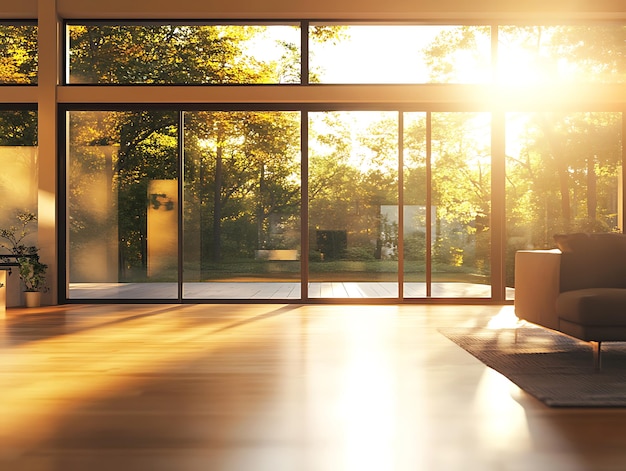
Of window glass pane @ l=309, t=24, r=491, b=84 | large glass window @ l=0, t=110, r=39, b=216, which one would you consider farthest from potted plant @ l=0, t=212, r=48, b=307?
window glass pane @ l=309, t=24, r=491, b=84

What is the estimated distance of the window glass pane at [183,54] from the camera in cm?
736

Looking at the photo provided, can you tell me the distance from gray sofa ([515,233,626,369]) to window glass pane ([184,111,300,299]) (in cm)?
343

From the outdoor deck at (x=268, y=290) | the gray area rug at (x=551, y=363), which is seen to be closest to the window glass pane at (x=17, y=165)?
the outdoor deck at (x=268, y=290)

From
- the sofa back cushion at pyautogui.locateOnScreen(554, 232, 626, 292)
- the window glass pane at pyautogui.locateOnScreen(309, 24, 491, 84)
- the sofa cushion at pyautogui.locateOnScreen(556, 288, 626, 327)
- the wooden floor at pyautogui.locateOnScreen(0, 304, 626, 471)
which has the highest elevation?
the window glass pane at pyautogui.locateOnScreen(309, 24, 491, 84)

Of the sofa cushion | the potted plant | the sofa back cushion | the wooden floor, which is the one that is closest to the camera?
the wooden floor

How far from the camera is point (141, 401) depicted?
2.99m

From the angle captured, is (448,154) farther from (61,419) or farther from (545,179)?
(61,419)

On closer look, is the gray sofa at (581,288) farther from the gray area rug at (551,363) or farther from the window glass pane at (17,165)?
the window glass pane at (17,165)

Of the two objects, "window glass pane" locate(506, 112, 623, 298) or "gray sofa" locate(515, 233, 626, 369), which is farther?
"window glass pane" locate(506, 112, 623, 298)

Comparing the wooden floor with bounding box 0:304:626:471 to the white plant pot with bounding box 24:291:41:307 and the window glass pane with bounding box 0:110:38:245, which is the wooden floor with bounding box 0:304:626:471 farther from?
the window glass pane with bounding box 0:110:38:245

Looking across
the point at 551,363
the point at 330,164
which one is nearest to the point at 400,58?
the point at 330,164

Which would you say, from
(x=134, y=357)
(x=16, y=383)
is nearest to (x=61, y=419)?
(x=16, y=383)

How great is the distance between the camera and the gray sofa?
3.65m

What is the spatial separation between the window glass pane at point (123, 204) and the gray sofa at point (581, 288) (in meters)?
4.39
